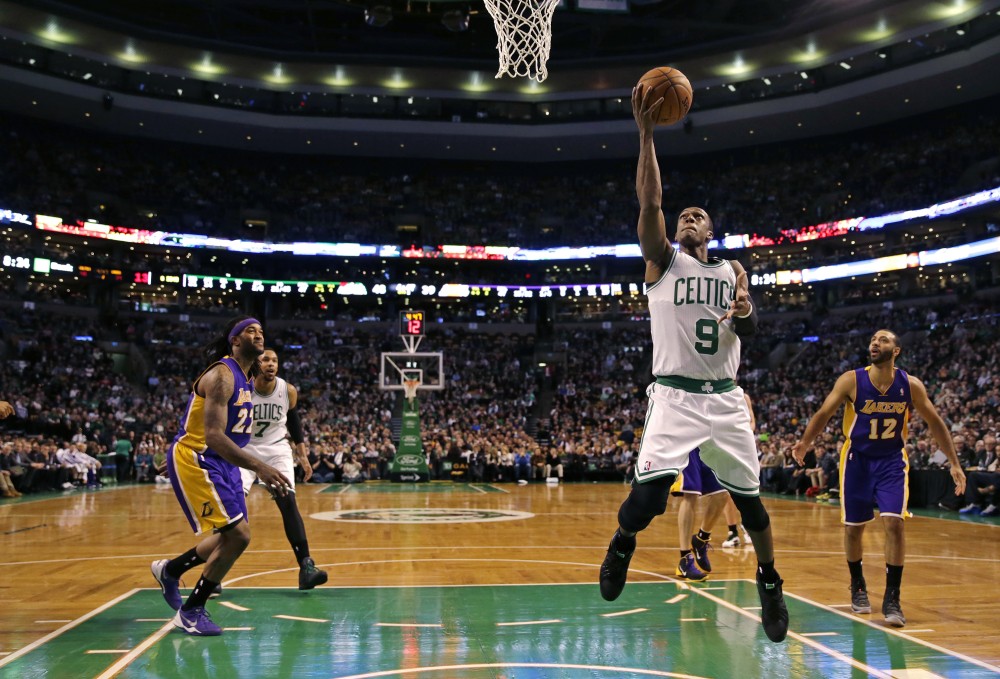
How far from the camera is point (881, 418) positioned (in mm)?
6949

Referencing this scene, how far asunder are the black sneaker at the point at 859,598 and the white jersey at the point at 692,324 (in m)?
3.01

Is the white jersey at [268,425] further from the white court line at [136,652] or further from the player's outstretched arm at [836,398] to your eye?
the player's outstretched arm at [836,398]

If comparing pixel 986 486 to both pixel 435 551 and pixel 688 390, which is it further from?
pixel 688 390

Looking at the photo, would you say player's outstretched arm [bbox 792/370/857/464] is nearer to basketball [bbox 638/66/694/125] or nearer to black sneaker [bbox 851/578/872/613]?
black sneaker [bbox 851/578/872/613]

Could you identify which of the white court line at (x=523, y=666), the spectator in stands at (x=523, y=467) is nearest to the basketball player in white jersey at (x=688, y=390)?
the white court line at (x=523, y=666)

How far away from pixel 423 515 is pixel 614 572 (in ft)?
36.5

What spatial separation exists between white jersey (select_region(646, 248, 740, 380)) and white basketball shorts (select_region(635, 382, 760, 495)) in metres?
0.14

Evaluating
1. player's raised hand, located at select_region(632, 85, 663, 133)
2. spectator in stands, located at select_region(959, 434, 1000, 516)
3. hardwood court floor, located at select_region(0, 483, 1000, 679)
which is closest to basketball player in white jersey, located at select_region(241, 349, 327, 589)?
hardwood court floor, located at select_region(0, 483, 1000, 679)

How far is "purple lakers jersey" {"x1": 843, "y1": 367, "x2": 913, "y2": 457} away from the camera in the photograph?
6.94 meters

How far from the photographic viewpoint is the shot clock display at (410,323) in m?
27.5

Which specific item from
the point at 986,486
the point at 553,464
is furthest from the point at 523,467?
the point at 986,486

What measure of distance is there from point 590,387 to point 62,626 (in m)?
35.5

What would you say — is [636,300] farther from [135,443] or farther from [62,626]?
[62,626]

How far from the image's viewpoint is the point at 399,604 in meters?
7.08
